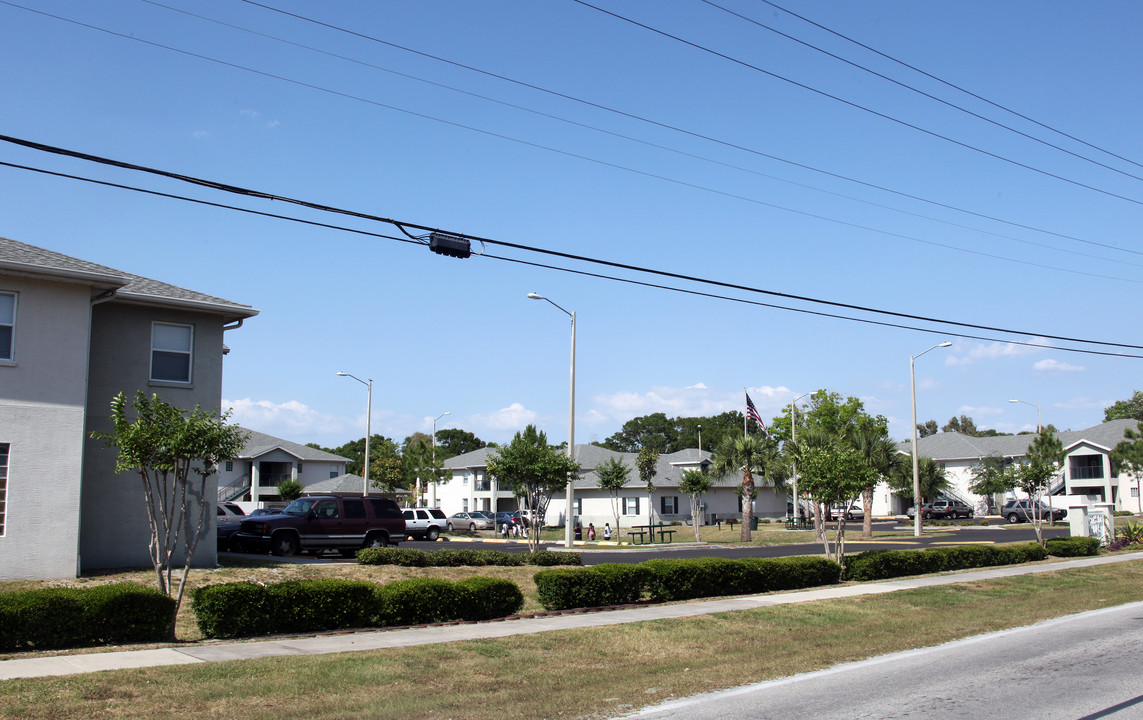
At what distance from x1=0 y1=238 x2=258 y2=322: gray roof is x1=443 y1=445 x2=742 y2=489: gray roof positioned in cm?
3733

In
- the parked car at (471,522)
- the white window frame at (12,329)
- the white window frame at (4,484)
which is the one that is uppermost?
the white window frame at (12,329)

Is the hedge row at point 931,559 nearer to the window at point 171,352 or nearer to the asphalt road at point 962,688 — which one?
the asphalt road at point 962,688

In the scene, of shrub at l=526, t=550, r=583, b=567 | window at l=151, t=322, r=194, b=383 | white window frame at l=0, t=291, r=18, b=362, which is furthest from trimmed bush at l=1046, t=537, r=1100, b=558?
white window frame at l=0, t=291, r=18, b=362

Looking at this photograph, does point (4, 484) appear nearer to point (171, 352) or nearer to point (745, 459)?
point (171, 352)

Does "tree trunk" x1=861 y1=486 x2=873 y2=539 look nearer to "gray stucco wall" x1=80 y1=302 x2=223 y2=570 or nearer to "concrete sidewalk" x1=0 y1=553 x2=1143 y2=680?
"concrete sidewalk" x1=0 y1=553 x2=1143 y2=680

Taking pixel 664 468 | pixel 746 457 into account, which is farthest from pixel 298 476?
pixel 746 457

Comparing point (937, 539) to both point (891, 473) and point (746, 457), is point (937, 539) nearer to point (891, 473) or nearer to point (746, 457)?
point (746, 457)

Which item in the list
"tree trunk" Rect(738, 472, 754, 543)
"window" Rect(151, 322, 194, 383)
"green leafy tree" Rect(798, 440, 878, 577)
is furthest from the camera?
"tree trunk" Rect(738, 472, 754, 543)

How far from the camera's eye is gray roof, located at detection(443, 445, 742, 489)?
62344mm

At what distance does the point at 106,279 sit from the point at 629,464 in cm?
5081

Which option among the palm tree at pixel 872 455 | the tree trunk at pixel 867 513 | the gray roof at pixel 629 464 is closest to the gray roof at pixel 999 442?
the gray roof at pixel 629 464

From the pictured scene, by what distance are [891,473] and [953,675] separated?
51591 mm

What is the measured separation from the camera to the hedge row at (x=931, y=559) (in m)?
23.2

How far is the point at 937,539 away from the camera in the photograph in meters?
44.2
